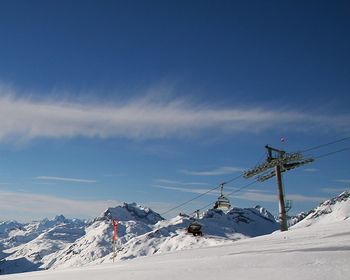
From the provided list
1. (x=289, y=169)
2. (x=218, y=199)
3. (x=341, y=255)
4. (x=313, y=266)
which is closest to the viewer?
(x=313, y=266)

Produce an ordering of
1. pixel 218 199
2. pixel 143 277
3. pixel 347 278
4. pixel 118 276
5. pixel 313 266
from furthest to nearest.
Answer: pixel 218 199, pixel 118 276, pixel 143 277, pixel 313 266, pixel 347 278

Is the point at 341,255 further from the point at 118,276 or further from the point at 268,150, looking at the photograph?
the point at 268,150

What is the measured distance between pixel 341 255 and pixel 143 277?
16.9 ft

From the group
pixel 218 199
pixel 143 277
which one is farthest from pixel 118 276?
pixel 218 199

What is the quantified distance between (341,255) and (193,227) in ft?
111

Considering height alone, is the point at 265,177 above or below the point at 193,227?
above

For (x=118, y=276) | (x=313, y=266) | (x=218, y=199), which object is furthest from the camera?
(x=218, y=199)

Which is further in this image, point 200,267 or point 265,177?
point 265,177

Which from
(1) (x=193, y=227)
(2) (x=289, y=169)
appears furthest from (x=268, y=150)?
(1) (x=193, y=227)

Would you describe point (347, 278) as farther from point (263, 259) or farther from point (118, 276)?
point (118, 276)

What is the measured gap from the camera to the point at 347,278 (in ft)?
26.9

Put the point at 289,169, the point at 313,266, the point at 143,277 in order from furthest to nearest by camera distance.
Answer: the point at 289,169 → the point at 143,277 → the point at 313,266

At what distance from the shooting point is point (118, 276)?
1255 centimetres

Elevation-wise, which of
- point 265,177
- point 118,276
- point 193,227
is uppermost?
point 265,177
